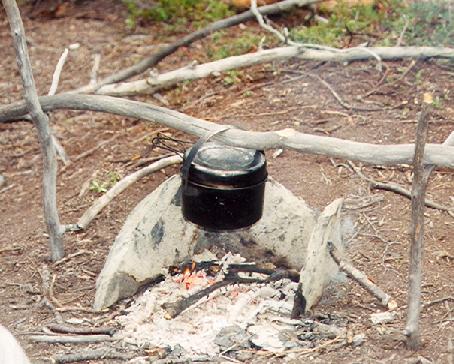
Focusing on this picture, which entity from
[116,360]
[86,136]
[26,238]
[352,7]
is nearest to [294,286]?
[116,360]

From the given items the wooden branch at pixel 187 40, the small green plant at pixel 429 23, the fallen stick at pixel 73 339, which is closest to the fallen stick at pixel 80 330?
the fallen stick at pixel 73 339

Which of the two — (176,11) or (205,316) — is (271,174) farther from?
(176,11)

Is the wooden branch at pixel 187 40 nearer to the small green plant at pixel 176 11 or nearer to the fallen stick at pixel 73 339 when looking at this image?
the small green plant at pixel 176 11

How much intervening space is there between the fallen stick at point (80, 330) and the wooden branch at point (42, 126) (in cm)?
76

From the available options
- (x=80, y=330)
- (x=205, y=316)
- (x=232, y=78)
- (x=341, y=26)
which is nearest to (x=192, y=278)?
(x=205, y=316)

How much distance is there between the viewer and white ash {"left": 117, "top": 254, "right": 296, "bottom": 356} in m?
4.80

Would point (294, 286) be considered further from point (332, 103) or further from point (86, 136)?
point (86, 136)

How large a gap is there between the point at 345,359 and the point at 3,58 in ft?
20.0

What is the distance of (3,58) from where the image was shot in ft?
31.1

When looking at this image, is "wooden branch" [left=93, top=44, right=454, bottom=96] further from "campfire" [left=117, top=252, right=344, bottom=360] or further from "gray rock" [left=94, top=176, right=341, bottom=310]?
"campfire" [left=117, top=252, right=344, bottom=360]

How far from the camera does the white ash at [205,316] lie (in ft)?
15.8

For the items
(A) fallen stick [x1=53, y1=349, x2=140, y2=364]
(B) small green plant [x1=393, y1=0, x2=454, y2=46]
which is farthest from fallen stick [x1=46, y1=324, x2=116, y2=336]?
(B) small green plant [x1=393, y1=0, x2=454, y2=46]

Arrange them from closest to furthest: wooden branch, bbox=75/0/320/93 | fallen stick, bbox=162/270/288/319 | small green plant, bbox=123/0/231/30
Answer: fallen stick, bbox=162/270/288/319
wooden branch, bbox=75/0/320/93
small green plant, bbox=123/0/231/30

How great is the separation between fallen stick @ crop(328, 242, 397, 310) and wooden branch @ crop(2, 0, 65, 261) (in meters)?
1.73
